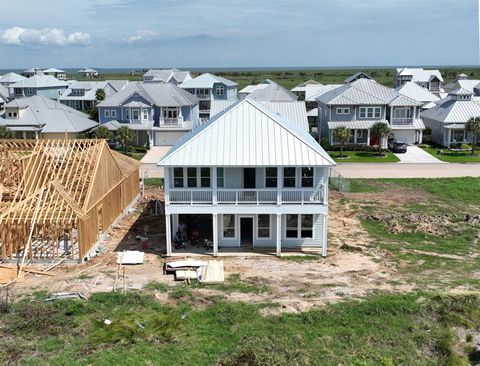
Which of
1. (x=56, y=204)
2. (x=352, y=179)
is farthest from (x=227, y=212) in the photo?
(x=352, y=179)

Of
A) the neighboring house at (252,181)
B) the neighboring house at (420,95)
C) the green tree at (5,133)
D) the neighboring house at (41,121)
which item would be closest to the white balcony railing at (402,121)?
the neighboring house at (420,95)

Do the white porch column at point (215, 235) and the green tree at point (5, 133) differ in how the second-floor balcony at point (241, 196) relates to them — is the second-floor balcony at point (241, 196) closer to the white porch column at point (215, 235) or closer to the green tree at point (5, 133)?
the white porch column at point (215, 235)

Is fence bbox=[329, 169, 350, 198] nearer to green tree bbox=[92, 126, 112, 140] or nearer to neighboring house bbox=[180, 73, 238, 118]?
green tree bbox=[92, 126, 112, 140]

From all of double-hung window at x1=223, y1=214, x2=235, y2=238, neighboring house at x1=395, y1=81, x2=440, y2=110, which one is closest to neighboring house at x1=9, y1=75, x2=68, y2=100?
neighboring house at x1=395, y1=81, x2=440, y2=110

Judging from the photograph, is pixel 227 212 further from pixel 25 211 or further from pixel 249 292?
pixel 25 211

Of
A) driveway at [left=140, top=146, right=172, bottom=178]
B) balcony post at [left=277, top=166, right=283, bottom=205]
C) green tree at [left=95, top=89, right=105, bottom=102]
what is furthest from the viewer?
green tree at [left=95, top=89, right=105, bottom=102]

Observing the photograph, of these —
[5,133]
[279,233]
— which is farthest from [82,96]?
[279,233]
